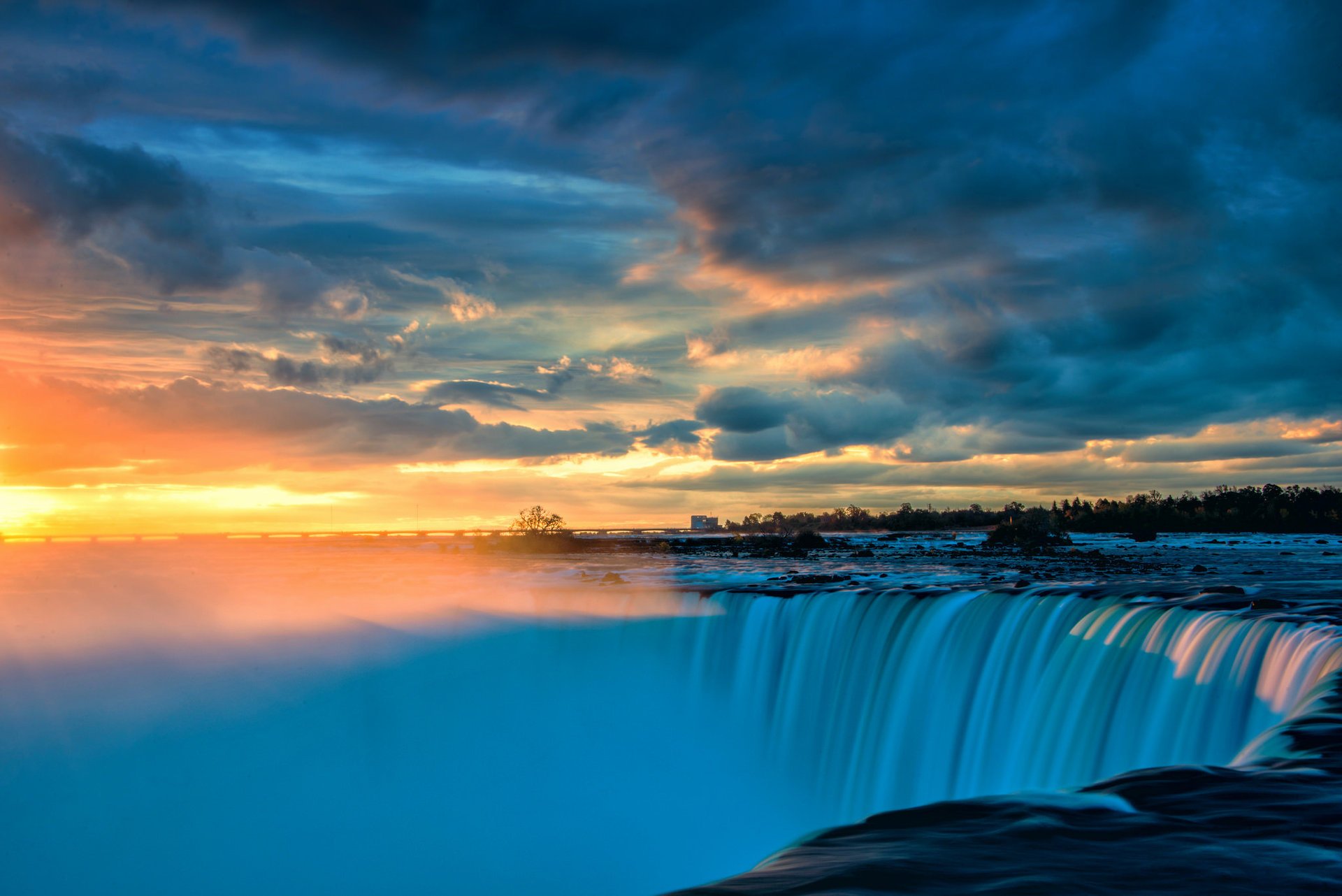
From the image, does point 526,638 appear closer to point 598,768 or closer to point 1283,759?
point 598,768

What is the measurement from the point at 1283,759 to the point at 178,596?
162ft

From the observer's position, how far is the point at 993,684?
17.1 meters

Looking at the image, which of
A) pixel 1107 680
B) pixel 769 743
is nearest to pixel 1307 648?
pixel 1107 680

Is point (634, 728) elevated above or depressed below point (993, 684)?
below

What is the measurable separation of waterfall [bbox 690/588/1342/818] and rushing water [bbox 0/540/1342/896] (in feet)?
0.22

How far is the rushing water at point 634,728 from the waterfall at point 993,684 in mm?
68

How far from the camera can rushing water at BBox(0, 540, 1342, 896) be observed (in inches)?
464

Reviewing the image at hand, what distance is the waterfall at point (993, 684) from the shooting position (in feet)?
40.4

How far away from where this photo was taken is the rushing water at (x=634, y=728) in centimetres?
1177

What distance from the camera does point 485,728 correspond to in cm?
2741

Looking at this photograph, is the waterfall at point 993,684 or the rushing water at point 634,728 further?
the waterfall at point 993,684

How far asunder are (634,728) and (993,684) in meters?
11.9

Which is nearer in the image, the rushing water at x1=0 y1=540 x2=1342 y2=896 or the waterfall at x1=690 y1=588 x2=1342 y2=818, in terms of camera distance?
the rushing water at x1=0 y1=540 x2=1342 y2=896

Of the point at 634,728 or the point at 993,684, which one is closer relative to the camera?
the point at 993,684
